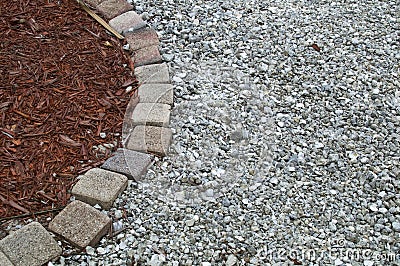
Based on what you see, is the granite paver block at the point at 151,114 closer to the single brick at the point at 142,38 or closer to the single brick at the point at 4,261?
the single brick at the point at 142,38

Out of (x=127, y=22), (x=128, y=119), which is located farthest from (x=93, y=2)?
(x=128, y=119)

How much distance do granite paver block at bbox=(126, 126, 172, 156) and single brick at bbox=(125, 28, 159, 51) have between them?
2.29 feet

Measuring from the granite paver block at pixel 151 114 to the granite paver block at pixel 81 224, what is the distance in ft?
1.89

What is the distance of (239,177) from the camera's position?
8.44 feet

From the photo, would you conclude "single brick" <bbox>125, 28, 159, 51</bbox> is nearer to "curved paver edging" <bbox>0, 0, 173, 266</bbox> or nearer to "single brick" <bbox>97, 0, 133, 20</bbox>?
"curved paver edging" <bbox>0, 0, 173, 266</bbox>

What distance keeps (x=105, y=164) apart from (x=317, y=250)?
3.38 feet

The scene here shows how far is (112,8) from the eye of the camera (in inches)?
137

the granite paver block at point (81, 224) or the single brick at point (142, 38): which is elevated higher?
the single brick at point (142, 38)

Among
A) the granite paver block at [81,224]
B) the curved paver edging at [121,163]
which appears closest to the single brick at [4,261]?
the curved paver edging at [121,163]

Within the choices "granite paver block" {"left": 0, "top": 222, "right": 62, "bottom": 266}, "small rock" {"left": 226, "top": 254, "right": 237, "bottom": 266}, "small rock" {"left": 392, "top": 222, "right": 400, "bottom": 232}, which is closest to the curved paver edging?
"granite paver block" {"left": 0, "top": 222, "right": 62, "bottom": 266}

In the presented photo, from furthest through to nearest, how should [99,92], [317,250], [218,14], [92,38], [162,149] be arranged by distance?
1. [218,14]
2. [92,38]
3. [99,92]
4. [162,149]
5. [317,250]

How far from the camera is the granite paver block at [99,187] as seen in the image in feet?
7.93

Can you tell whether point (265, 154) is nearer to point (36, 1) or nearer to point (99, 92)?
point (99, 92)

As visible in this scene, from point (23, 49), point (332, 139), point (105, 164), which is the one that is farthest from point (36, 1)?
point (332, 139)
